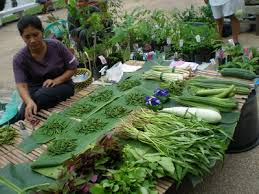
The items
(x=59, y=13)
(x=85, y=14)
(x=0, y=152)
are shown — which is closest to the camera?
(x=0, y=152)

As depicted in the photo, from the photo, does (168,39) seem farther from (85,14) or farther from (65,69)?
(65,69)

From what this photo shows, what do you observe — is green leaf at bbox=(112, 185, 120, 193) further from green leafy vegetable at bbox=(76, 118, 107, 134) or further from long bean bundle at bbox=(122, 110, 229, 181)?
green leafy vegetable at bbox=(76, 118, 107, 134)

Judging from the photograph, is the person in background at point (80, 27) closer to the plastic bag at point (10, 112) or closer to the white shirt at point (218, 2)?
the plastic bag at point (10, 112)

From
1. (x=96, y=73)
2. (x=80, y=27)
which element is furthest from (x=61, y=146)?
(x=80, y=27)

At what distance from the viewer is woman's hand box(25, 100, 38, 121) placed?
3493 mm

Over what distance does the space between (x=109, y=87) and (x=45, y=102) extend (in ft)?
2.35

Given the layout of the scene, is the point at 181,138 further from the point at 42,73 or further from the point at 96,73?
the point at 96,73

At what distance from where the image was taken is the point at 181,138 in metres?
2.64

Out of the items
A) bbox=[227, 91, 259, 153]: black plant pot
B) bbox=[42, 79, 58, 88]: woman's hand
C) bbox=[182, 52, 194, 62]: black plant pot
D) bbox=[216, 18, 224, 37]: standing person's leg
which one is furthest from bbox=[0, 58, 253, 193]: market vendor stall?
bbox=[216, 18, 224, 37]: standing person's leg

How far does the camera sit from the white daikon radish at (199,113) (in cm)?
293

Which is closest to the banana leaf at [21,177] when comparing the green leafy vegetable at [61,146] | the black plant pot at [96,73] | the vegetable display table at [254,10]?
the green leafy vegetable at [61,146]

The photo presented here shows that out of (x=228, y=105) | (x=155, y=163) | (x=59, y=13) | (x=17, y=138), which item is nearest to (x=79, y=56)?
(x=17, y=138)

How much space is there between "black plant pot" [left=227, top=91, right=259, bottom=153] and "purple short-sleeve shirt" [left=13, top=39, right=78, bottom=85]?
193 centimetres

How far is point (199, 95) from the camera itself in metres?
3.34
